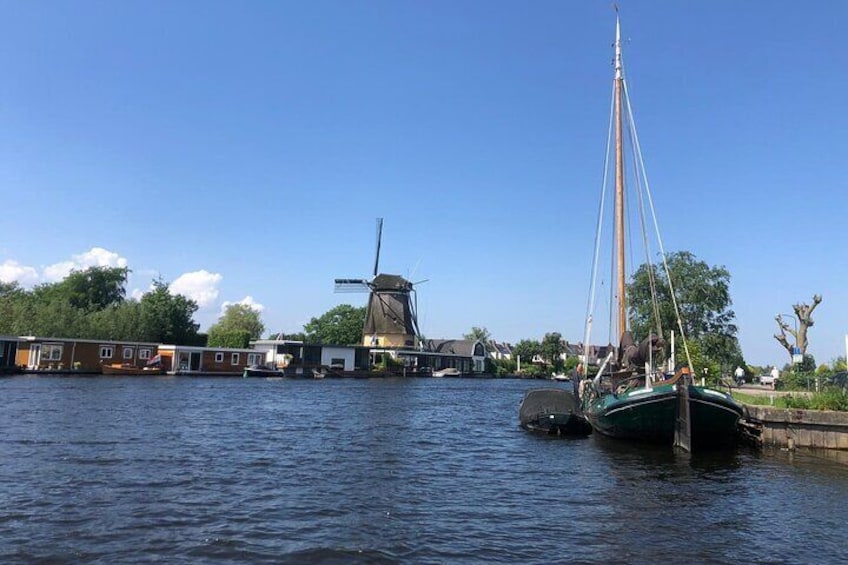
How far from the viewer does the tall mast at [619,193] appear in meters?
28.6

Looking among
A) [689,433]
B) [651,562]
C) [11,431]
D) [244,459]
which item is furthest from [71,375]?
[651,562]

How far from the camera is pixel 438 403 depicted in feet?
150

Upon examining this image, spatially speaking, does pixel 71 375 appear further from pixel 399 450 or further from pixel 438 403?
pixel 399 450

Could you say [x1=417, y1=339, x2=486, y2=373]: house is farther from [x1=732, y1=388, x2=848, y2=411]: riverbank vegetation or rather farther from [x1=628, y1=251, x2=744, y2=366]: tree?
[x1=732, y1=388, x2=848, y2=411]: riverbank vegetation

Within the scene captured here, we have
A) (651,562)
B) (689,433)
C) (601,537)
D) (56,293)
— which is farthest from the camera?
(56,293)

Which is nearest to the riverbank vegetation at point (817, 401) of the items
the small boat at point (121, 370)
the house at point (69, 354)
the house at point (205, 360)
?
the small boat at point (121, 370)

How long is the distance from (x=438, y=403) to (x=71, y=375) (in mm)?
38459

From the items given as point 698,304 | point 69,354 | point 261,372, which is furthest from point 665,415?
point 261,372

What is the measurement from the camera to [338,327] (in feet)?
399

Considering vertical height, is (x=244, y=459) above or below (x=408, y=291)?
below

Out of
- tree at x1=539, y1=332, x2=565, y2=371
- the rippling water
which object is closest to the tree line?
tree at x1=539, y1=332, x2=565, y2=371

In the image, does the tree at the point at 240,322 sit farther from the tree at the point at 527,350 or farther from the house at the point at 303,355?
the tree at the point at 527,350

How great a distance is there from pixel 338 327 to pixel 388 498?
358ft

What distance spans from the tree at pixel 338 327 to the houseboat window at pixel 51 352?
60.2 m
